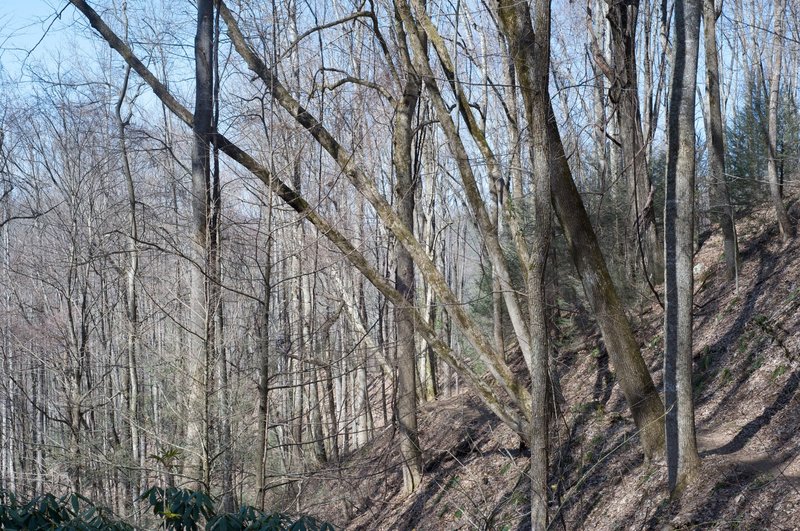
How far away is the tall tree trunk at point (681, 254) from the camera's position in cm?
623

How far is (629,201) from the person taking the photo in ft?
41.6

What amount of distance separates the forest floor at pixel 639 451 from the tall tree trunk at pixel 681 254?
349mm

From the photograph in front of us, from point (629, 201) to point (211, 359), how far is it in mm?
8371

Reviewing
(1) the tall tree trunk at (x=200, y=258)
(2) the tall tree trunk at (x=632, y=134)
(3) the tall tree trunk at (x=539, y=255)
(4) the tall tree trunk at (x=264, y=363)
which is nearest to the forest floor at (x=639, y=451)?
(3) the tall tree trunk at (x=539, y=255)

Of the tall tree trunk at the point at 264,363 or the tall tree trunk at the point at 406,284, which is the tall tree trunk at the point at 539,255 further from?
the tall tree trunk at the point at 406,284

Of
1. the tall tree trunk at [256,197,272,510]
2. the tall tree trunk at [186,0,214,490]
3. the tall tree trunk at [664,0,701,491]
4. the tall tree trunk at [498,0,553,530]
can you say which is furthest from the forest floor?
the tall tree trunk at [186,0,214,490]

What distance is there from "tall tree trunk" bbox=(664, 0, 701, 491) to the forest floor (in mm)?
349

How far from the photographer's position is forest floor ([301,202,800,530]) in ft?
20.0

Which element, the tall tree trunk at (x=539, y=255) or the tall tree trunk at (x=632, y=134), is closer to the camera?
the tall tree trunk at (x=539, y=255)

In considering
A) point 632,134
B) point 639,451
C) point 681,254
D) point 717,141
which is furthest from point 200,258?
point 717,141

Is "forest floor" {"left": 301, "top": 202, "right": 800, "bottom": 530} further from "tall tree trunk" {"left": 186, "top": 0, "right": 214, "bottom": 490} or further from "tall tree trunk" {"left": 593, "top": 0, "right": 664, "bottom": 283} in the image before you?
"tall tree trunk" {"left": 186, "top": 0, "right": 214, "bottom": 490}

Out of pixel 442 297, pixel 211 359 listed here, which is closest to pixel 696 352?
pixel 442 297

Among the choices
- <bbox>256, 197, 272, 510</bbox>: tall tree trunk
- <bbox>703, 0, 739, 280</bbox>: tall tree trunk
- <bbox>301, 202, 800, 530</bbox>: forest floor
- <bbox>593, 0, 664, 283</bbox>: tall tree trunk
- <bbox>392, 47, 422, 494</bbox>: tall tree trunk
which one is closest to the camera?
<bbox>301, 202, 800, 530</bbox>: forest floor

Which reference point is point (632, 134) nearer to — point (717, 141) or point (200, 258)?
point (717, 141)
